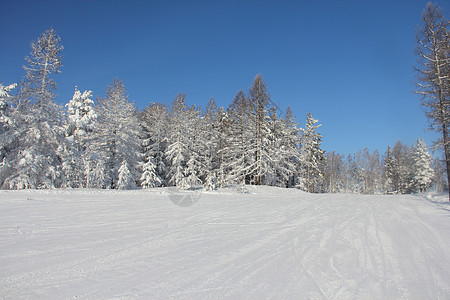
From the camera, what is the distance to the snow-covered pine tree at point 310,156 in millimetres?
38719

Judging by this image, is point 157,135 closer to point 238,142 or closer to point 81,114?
point 81,114

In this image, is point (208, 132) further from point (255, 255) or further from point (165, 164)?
point (255, 255)

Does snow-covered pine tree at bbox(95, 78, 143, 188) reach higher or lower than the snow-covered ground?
higher

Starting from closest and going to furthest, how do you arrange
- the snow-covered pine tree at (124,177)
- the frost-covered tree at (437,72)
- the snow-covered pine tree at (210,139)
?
the frost-covered tree at (437,72), the snow-covered pine tree at (124,177), the snow-covered pine tree at (210,139)

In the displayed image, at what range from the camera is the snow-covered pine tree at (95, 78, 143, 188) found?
2700 cm

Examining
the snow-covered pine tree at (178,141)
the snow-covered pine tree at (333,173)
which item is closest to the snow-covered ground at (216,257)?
the snow-covered pine tree at (178,141)

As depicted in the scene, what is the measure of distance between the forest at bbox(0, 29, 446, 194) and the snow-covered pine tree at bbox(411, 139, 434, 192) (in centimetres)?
17

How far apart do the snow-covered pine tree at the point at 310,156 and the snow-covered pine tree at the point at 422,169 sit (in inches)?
953

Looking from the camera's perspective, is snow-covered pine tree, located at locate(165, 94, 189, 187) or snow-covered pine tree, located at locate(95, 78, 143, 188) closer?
snow-covered pine tree, located at locate(95, 78, 143, 188)

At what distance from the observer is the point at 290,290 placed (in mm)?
3533

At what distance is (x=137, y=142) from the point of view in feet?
94.9

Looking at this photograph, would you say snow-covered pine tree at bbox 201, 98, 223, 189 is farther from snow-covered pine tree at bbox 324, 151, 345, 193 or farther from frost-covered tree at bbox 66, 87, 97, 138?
snow-covered pine tree at bbox 324, 151, 345, 193

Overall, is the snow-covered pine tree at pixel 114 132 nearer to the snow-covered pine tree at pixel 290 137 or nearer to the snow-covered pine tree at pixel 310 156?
the snow-covered pine tree at pixel 290 137

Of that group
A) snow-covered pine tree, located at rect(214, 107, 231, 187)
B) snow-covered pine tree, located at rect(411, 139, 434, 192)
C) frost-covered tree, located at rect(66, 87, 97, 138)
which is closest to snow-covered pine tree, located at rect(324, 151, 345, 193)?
snow-covered pine tree, located at rect(411, 139, 434, 192)
